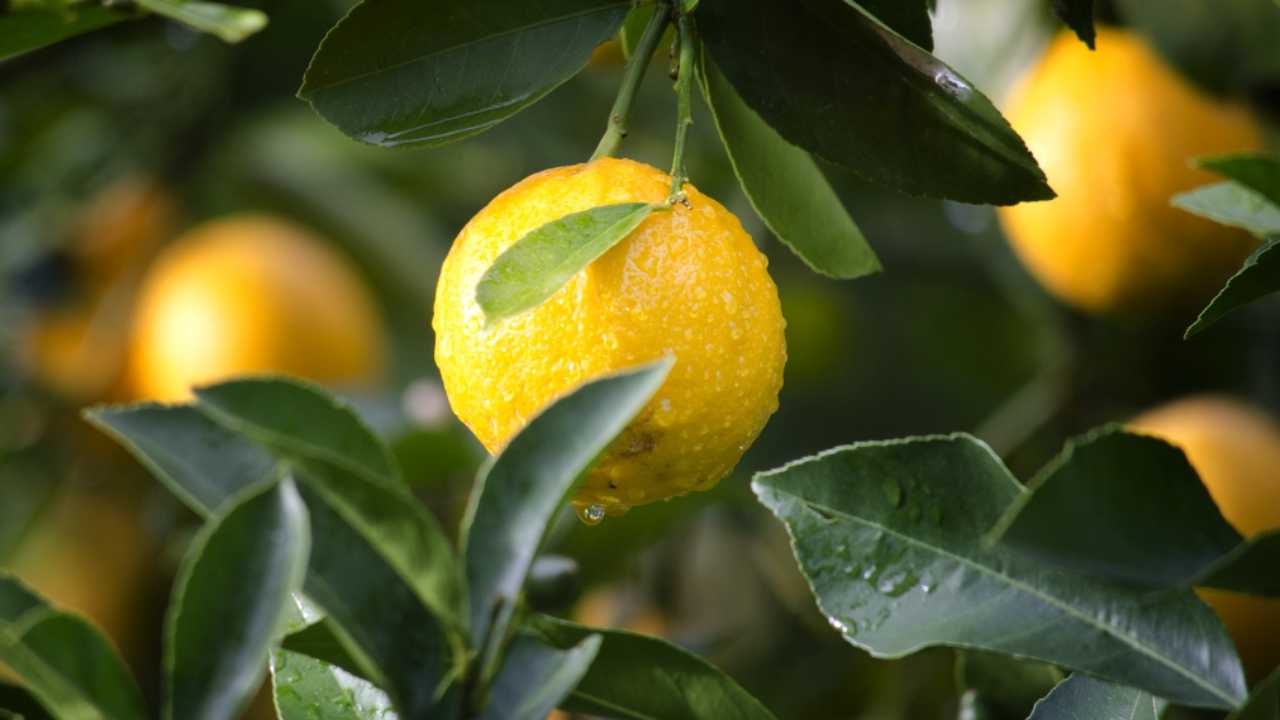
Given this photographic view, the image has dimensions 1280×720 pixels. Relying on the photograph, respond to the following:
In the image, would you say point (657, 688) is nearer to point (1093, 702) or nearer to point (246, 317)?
point (1093, 702)

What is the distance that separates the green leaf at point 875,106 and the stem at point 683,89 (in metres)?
0.02

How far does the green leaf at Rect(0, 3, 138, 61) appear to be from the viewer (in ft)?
2.42

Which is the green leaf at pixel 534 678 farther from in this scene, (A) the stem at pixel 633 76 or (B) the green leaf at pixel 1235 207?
(B) the green leaf at pixel 1235 207

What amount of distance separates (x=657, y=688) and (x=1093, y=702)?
193mm

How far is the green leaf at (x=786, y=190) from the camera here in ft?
2.33

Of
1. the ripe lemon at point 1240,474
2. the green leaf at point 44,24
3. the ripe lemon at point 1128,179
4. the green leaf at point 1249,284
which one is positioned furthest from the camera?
the ripe lemon at point 1128,179

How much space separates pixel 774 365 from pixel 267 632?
0.25 metres

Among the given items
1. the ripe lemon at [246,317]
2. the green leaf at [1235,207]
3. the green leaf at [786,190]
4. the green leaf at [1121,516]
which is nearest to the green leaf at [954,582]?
the green leaf at [1121,516]

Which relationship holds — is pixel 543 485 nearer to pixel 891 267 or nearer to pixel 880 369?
pixel 891 267

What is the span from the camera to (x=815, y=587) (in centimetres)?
63

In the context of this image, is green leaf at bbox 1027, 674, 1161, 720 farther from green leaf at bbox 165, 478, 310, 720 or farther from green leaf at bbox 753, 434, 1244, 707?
green leaf at bbox 165, 478, 310, 720

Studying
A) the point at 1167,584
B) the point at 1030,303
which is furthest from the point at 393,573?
the point at 1030,303

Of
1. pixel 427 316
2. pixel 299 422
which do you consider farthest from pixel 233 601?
pixel 427 316

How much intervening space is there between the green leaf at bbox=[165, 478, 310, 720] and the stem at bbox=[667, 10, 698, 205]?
0.23 m
